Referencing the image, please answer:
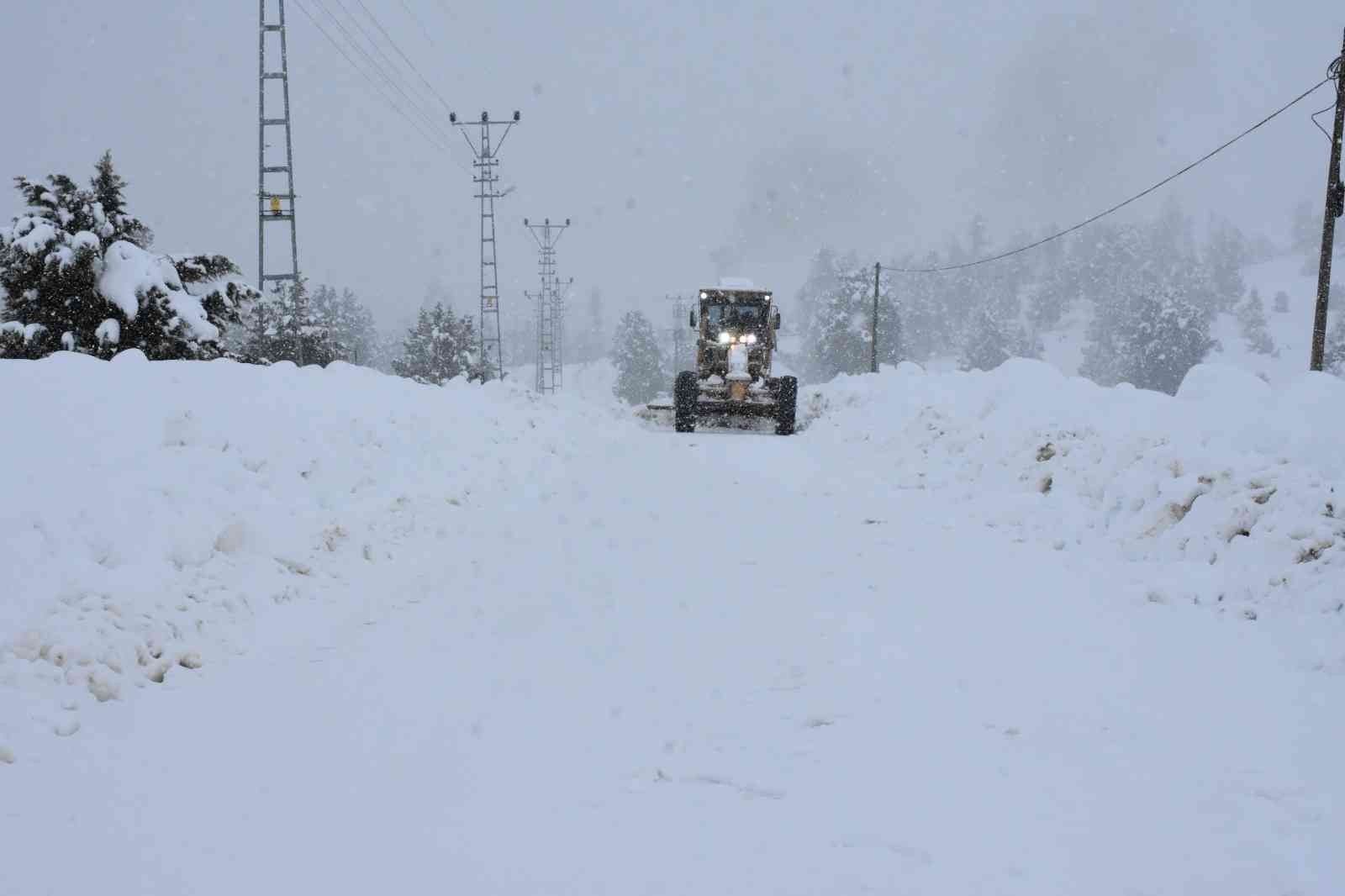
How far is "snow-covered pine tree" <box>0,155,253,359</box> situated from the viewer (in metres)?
15.6

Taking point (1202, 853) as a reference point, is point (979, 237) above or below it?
above

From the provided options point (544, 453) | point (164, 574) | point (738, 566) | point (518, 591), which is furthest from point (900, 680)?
point (544, 453)

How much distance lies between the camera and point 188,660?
393 centimetres

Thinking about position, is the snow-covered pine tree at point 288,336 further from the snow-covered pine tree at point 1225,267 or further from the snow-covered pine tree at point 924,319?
the snow-covered pine tree at point 1225,267

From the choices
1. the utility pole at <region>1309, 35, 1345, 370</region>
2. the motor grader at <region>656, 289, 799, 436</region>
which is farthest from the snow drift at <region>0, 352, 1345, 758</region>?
the motor grader at <region>656, 289, 799, 436</region>

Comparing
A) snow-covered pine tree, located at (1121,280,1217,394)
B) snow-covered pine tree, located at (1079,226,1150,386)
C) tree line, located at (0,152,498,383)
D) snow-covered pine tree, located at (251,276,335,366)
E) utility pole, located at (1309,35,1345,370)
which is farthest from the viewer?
snow-covered pine tree, located at (1079,226,1150,386)

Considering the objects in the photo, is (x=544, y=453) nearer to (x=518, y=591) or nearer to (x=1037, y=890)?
(x=518, y=591)

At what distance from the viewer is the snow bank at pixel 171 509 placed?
365 centimetres

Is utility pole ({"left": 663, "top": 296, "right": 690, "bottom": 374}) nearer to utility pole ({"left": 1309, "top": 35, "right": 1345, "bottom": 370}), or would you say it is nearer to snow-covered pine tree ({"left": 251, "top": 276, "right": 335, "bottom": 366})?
snow-covered pine tree ({"left": 251, "top": 276, "right": 335, "bottom": 366})

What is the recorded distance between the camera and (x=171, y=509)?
192 inches

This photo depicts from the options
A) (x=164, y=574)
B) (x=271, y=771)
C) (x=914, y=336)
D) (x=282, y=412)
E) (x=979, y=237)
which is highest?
(x=979, y=237)

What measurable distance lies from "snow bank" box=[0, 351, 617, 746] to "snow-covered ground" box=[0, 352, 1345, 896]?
0.08 ft

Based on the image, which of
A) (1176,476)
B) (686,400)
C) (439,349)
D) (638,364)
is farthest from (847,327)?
(1176,476)

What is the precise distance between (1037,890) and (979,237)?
438 ft
